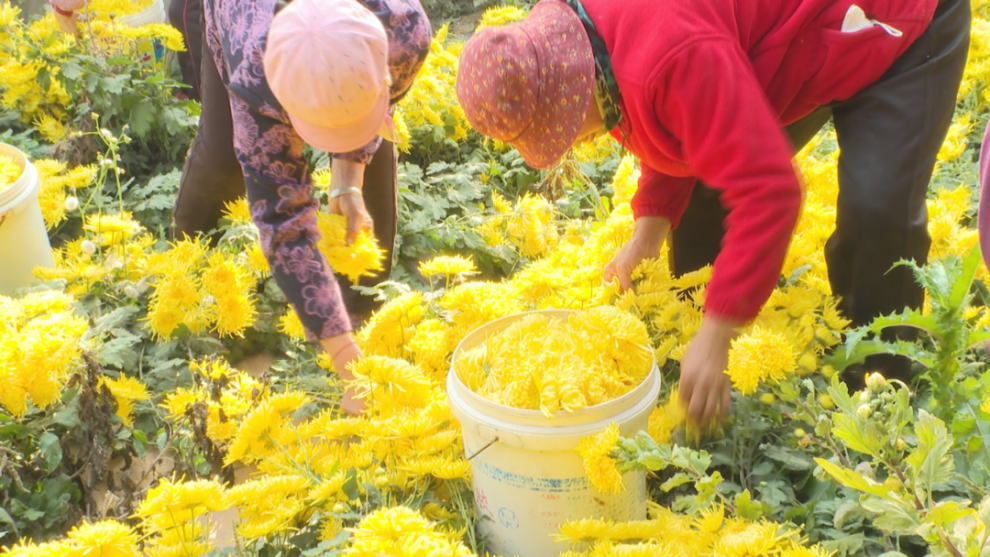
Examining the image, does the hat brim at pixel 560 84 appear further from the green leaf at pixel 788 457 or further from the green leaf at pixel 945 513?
the green leaf at pixel 945 513

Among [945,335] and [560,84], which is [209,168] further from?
[945,335]

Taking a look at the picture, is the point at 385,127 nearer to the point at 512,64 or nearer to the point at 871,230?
the point at 512,64

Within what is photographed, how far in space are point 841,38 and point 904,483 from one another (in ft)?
3.03

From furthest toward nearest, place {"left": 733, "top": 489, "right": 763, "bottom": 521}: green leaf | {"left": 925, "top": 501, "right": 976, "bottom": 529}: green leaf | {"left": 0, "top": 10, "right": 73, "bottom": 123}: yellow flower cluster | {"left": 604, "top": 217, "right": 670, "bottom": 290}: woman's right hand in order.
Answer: {"left": 0, "top": 10, "right": 73, "bottom": 123}: yellow flower cluster < {"left": 604, "top": 217, "right": 670, "bottom": 290}: woman's right hand < {"left": 733, "top": 489, "right": 763, "bottom": 521}: green leaf < {"left": 925, "top": 501, "right": 976, "bottom": 529}: green leaf

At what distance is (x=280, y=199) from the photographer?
1864 millimetres

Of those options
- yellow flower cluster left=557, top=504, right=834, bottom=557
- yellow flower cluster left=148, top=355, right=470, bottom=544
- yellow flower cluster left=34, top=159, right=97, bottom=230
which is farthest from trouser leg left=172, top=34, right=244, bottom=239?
yellow flower cluster left=557, top=504, right=834, bottom=557

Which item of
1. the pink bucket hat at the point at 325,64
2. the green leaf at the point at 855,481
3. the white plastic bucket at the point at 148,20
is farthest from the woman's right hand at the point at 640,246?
the white plastic bucket at the point at 148,20

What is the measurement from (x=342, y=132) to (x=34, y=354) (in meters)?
0.83

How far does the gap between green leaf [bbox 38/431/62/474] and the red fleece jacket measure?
1.45 m

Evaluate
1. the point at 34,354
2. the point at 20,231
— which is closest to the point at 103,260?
the point at 20,231

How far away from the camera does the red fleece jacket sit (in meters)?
1.32

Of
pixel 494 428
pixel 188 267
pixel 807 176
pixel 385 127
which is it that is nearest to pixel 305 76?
pixel 385 127

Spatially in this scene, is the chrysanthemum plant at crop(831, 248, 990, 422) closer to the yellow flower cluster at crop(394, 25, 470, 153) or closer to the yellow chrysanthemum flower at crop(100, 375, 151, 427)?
the yellow chrysanthemum flower at crop(100, 375, 151, 427)

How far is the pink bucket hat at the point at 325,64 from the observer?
1.51 meters
